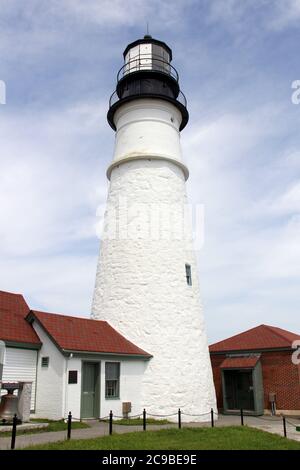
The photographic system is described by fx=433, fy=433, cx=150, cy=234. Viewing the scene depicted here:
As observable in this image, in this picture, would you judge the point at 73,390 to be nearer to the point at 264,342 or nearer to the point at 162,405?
the point at 162,405

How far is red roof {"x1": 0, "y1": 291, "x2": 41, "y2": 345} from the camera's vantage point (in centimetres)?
1530

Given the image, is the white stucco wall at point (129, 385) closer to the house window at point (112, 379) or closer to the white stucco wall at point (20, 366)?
the house window at point (112, 379)

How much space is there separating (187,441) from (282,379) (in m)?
11.4

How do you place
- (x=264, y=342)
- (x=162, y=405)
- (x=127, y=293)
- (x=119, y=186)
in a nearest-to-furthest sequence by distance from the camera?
(x=162, y=405) < (x=127, y=293) < (x=119, y=186) < (x=264, y=342)

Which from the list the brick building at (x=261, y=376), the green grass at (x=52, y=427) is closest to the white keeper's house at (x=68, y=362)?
the green grass at (x=52, y=427)

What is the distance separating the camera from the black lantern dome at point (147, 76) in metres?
20.7

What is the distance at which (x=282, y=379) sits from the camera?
21109 millimetres

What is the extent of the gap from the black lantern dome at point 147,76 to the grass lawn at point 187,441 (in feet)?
47.7

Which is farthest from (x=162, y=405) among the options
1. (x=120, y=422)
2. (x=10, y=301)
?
(x=10, y=301)

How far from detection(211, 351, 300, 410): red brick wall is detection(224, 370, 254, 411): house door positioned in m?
0.77

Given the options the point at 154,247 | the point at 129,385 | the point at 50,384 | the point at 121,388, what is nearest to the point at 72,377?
the point at 50,384

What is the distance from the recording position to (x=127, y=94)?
2116 centimetres
